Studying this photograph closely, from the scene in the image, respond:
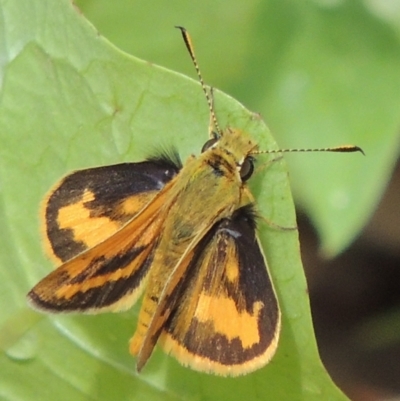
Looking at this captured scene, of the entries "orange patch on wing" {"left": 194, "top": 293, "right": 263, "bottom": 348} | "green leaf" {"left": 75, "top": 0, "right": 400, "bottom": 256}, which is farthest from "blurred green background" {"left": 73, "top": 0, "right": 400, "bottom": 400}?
"orange patch on wing" {"left": 194, "top": 293, "right": 263, "bottom": 348}

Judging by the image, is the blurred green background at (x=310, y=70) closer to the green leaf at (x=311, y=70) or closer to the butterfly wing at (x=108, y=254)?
the green leaf at (x=311, y=70)

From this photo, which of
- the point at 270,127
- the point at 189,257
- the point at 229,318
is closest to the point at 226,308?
the point at 229,318

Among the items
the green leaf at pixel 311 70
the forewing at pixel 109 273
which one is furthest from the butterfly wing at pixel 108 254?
the green leaf at pixel 311 70

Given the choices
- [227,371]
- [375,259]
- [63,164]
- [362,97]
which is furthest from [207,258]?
[375,259]

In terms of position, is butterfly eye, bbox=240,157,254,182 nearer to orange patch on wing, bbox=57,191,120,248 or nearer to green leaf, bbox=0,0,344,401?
green leaf, bbox=0,0,344,401

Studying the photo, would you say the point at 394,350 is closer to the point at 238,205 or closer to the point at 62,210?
the point at 238,205

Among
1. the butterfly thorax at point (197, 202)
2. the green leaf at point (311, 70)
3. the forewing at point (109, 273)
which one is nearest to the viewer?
the forewing at point (109, 273)

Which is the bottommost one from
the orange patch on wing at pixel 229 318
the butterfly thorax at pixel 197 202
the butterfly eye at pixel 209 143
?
the orange patch on wing at pixel 229 318
